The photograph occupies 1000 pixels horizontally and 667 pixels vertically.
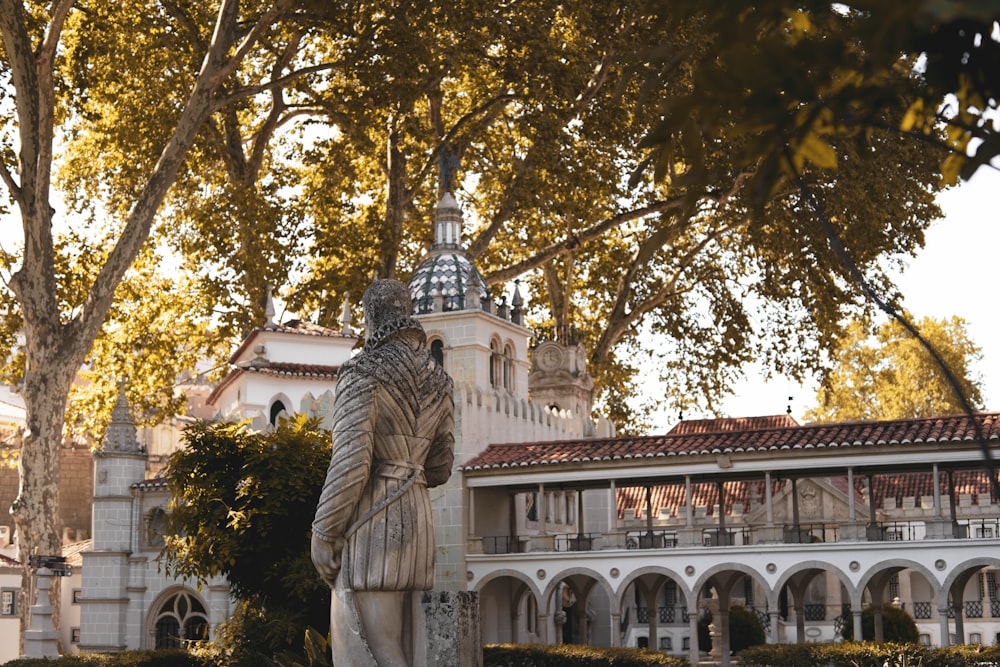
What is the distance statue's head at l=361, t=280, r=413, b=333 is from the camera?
679cm

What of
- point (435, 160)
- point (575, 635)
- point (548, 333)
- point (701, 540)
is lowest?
point (575, 635)

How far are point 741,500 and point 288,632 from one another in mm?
25596

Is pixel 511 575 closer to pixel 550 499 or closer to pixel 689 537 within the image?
pixel 689 537

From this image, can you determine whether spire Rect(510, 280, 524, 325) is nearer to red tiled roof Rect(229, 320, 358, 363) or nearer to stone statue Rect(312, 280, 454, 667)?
red tiled roof Rect(229, 320, 358, 363)

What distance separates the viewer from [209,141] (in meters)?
33.2

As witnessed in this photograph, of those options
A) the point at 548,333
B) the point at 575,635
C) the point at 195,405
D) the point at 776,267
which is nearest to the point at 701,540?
the point at 575,635

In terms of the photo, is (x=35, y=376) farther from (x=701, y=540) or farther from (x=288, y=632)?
(x=701, y=540)

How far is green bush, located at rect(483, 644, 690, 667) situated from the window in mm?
21961

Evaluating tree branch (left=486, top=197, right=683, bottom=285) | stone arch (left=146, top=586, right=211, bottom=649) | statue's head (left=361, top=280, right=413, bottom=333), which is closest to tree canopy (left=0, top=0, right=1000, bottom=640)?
tree branch (left=486, top=197, right=683, bottom=285)

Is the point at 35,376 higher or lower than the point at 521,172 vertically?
lower

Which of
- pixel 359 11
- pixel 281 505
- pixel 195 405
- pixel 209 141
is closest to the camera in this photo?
pixel 281 505

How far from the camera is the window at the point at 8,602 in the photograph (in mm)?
41250

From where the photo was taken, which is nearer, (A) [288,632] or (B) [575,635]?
(A) [288,632]

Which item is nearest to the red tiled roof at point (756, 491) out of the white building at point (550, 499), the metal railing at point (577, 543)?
the white building at point (550, 499)
